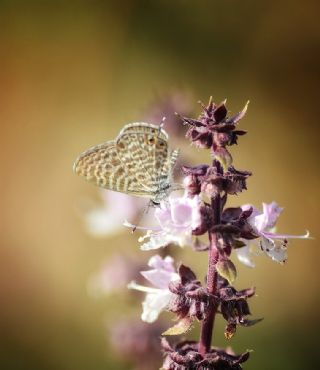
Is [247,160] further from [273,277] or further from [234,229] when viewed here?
[234,229]

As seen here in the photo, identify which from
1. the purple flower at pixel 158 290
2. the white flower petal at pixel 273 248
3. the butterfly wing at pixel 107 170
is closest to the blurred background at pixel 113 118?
the butterfly wing at pixel 107 170

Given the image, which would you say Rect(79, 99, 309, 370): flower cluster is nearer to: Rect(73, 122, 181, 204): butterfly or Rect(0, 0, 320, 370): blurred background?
Rect(73, 122, 181, 204): butterfly

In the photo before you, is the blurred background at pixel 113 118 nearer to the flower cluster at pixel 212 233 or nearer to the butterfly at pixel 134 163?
the butterfly at pixel 134 163

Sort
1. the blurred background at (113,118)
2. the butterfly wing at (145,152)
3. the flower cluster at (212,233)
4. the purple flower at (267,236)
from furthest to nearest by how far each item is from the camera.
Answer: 1. the blurred background at (113,118)
2. the butterfly wing at (145,152)
3. the purple flower at (267,236)
4. the flower cluster at (212,233)

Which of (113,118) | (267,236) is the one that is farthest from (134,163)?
(113,118)

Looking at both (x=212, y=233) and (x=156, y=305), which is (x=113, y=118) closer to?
(x=156, y=305)

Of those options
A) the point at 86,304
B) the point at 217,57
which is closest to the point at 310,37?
the point at 217,57
